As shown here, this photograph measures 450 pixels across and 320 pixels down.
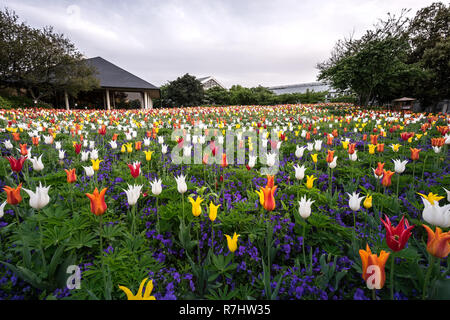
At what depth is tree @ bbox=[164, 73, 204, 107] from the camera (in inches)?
1424

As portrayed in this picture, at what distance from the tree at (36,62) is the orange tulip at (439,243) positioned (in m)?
26.1

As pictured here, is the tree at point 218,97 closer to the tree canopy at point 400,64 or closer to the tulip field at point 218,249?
the tree canopy at point 400,64

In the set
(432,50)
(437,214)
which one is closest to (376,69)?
(432,50)

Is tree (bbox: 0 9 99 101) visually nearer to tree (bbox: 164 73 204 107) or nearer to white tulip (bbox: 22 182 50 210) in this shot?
tree (bbox: 164 73 204 107)

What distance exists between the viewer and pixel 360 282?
1.63 metres

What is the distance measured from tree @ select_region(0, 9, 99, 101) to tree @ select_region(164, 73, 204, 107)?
1555 cm

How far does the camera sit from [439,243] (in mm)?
1124

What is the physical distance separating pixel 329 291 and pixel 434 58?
27.8m

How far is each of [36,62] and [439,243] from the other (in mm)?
27989

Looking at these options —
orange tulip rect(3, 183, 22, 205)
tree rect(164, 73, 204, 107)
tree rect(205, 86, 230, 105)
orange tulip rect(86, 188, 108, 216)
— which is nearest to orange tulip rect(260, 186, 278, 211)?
orange tulip rect(86, 188, 108, 216)

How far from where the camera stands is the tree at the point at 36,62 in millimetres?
19247
